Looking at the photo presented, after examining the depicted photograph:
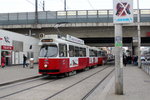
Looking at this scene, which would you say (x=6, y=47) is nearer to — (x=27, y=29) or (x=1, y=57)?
(x=1, y=57)

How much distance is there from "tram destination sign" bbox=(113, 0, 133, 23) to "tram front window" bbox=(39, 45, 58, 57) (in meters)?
7.51

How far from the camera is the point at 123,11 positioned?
30.2ft

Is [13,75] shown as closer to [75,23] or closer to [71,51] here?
[71,51]

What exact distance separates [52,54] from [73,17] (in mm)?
23999

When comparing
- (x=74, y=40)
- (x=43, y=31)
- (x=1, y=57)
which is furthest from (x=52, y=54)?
(x=43, y=31)

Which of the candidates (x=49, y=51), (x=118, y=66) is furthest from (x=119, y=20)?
(x=49, y=51)

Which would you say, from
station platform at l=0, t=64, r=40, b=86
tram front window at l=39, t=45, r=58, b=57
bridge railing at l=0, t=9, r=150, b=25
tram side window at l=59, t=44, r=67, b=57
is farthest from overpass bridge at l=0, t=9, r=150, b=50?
tram front window at l=39, t=45, r=58, b=57

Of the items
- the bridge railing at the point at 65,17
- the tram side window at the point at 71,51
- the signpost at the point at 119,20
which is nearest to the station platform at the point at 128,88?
the signpost at the point at 119,20

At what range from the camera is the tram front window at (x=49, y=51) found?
16031 millimetres

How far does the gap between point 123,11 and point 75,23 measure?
28.7 m

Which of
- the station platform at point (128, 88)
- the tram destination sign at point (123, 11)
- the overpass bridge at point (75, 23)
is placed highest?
the overpass bridge at point (75, 23)

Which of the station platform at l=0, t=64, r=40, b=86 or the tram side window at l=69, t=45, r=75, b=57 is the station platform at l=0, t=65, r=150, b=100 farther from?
the tram side window at l=69, t=45, r=75, b=57

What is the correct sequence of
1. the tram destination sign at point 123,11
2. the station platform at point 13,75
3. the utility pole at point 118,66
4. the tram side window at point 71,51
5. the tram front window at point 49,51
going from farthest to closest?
1. the tram side window at point 71,51
2. the tram front window at point 49,51
3. the station platform at point 13,75
4. the utility pole at point 118,66
5. the tram destination sign at point 123,11

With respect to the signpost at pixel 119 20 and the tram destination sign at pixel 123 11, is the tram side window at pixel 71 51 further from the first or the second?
the tram destination sign at pixel 123 11
